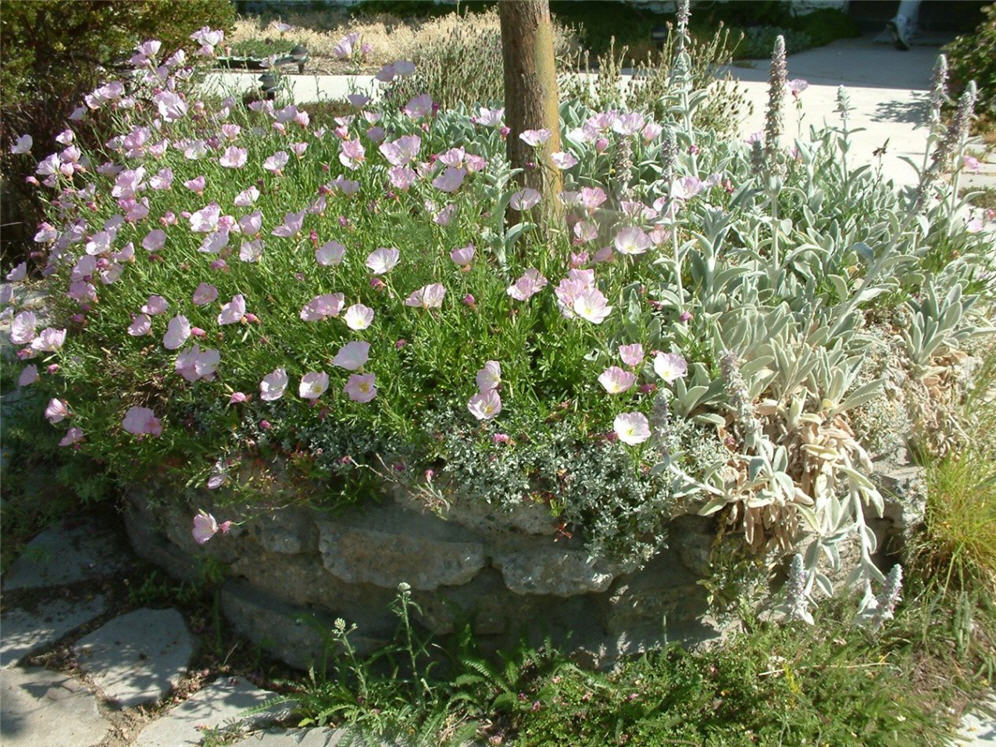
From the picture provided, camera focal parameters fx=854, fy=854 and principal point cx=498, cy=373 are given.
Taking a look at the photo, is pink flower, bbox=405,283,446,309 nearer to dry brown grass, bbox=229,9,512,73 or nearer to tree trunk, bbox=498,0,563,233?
tree trunk, bbox=498,0,563,233

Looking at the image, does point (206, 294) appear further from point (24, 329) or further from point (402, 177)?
point (402, 177)

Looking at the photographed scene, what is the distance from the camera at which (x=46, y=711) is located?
2.45m

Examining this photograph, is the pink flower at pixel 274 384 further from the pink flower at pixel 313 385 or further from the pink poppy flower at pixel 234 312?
the pink poppy flower at pixel 234 312

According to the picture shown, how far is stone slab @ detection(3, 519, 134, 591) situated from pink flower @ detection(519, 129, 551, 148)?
2047mm

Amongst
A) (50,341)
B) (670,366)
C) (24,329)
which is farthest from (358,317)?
(24,329)

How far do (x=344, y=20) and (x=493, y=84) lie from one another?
10445 millimetres

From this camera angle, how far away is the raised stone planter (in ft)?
7.79

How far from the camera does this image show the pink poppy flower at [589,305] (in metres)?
2.37

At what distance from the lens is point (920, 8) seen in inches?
462

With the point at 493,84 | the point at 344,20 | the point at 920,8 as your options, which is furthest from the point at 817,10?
the point at 493,84

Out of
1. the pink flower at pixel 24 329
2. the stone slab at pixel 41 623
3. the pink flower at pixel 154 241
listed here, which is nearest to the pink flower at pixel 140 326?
the pink flower at pixel 154 241

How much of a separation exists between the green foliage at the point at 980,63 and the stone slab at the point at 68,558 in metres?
6.73

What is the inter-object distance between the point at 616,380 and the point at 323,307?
84 centimetres

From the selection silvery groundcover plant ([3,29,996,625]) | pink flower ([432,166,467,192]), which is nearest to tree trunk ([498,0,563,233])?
silvery groundcover plant ([3,29,996,625])
